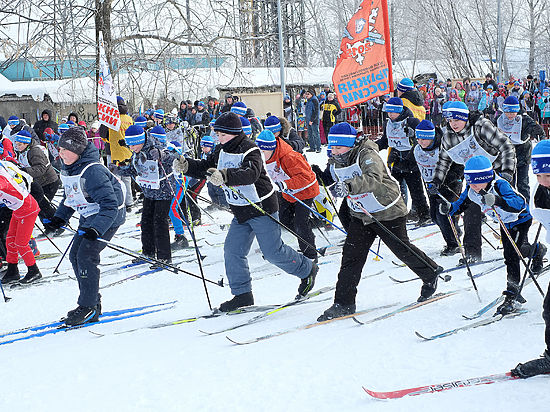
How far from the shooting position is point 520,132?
8.58 metres

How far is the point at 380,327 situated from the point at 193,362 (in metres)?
1.32

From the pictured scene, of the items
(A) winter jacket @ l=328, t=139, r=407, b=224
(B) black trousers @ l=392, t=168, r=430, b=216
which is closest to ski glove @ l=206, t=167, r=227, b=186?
(A) winter jacket @ l=328, t=139, r=407, b=224

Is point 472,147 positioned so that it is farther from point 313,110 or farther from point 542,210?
point 313,110

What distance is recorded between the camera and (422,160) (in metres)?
7.30

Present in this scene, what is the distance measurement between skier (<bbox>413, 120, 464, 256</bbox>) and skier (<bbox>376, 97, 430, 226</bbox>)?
33.5 inches

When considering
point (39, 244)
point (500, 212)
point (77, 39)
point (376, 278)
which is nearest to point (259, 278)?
point (376, 278)

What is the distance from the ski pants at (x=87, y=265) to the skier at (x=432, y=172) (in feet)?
11.0

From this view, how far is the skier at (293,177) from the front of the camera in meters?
6.64

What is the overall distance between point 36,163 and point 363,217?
559cm

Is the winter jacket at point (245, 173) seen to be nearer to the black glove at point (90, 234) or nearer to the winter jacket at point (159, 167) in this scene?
the black glove at point (90, 234)

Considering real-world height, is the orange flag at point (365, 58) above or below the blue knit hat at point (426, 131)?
above

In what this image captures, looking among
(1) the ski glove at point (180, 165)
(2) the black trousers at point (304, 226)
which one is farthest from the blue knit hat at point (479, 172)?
(2) the black trousers at point (304, 226)

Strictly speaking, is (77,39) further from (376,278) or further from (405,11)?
(405,11)

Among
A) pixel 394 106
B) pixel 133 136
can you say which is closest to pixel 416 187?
pixel 394 106
